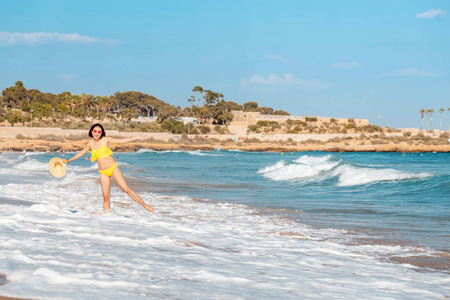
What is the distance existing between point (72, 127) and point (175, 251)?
3404 inches

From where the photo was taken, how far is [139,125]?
Result: 333 feet

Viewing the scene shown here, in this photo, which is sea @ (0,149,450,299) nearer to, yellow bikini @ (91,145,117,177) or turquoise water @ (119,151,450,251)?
turquoise water @ (119,151,450,251)

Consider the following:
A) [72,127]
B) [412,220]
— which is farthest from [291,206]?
[72,127]

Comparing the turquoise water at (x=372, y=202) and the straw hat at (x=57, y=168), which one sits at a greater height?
the straw hat at (x=57, y=168)

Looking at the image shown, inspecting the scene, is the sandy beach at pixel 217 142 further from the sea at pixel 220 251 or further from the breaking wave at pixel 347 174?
the sea at pixel 220 251

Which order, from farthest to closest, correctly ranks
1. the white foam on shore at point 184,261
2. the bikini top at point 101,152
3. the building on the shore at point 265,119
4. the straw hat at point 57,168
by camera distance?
the building on the shore at point 265,119 < the straw hat at point 57,168 < the bikini top at point 101,152 < the white foam on shore at point 184,261

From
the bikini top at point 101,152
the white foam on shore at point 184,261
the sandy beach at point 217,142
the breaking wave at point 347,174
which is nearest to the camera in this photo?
the white foam on shore at point 184,261

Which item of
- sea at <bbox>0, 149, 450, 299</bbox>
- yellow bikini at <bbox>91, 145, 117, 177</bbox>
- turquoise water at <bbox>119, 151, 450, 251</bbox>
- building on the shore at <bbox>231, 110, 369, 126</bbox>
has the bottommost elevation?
turquoise water at <bbox>119, 151, 450, 251</bbox>

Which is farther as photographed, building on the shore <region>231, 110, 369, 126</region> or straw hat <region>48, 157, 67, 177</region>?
building on the shore <region>231, 110, 369, 126</region>

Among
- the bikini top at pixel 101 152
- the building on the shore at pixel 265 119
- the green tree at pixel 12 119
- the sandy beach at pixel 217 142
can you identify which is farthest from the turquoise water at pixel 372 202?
the building on the shore at pixel 265 119

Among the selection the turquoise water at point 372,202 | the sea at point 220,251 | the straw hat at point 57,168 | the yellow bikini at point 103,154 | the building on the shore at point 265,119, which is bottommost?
the turquoise water at point 372,202

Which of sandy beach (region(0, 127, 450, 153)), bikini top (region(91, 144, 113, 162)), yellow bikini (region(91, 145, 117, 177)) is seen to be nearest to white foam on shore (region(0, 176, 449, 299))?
yellow bikini (region(91, 145, 117, 177))

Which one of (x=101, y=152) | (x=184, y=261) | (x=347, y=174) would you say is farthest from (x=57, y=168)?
(x=347, y=174)

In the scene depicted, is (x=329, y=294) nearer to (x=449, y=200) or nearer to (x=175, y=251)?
(x=175, y=251)
